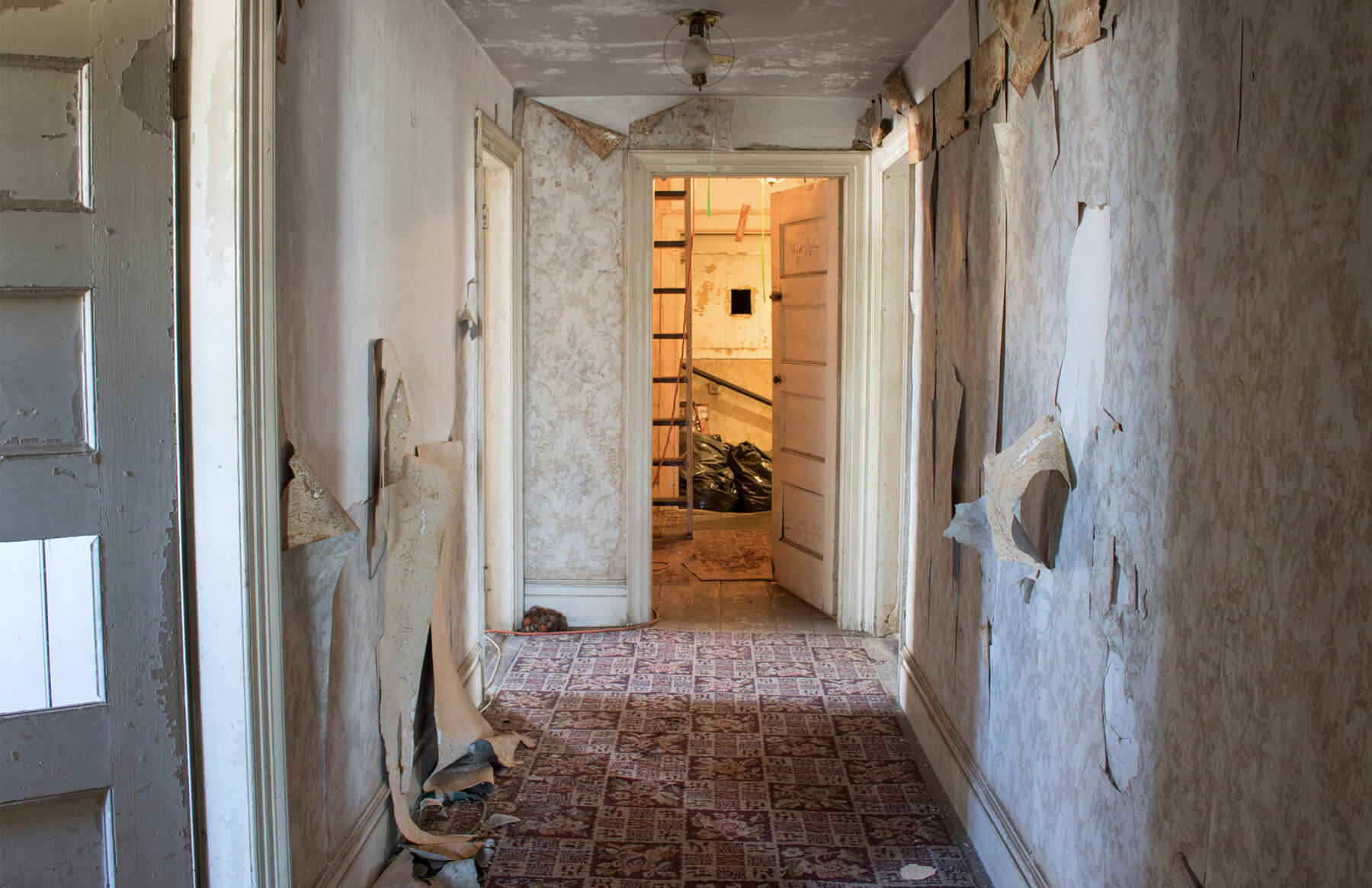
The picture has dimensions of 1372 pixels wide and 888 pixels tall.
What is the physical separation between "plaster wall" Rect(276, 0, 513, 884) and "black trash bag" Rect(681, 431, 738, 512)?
4.85 meters

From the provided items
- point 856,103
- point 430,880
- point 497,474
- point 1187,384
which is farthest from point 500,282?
point 1187,384

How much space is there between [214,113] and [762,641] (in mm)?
3564

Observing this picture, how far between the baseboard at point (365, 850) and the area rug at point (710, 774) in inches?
12.2

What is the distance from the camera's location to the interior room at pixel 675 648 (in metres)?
1.31

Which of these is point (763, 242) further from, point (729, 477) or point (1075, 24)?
point (1075, 24)

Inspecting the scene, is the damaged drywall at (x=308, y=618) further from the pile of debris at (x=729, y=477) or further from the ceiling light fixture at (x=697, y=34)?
the pile of debris at (x=729, y=477)

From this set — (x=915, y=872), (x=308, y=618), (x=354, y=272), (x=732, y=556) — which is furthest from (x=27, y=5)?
(x=732, y=556)

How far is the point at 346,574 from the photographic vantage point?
2.43 meters

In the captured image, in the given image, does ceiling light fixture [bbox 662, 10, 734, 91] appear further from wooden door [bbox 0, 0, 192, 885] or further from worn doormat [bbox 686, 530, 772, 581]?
worn doormat [bbox 686, 530, 772, 581]

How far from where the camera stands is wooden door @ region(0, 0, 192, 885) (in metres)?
1.55

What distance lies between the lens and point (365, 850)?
2.54 metres

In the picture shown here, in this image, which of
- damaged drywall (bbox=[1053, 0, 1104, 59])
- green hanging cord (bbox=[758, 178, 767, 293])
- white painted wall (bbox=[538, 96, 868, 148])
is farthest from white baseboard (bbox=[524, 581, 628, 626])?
green hanging cord (bbox=[758, 178, 767, 293])

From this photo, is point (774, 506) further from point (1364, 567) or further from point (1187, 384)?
point (1364, 567)

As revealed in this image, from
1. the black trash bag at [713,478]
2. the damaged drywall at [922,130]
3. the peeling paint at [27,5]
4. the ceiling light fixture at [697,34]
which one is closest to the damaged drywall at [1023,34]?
the damaged drywall at [922,130]
